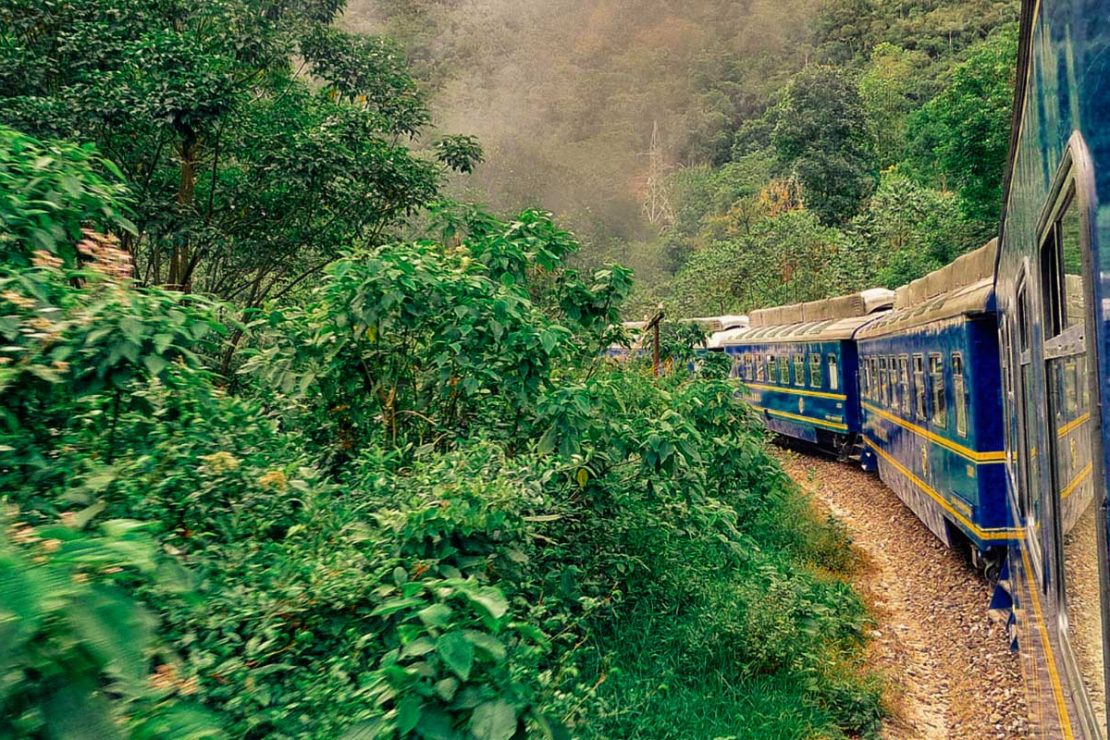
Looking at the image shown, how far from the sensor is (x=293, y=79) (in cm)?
1132

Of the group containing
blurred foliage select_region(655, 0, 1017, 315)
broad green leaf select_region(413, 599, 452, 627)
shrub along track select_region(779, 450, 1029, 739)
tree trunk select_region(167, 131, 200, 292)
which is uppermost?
blurred foliage select_region(655, 0, 1017, 315)

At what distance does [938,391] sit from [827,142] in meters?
36.2

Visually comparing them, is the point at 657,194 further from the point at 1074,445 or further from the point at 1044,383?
the point at 1074,445

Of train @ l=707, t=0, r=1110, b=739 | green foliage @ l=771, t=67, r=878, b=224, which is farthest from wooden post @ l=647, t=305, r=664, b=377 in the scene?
green foliage @ l=771, t=67, r=878, b=224

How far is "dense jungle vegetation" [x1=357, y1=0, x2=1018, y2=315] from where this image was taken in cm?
2784

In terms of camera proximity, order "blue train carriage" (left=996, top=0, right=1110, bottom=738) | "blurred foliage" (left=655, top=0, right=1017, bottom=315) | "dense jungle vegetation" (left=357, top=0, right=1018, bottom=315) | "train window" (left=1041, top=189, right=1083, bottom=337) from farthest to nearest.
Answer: "dense jungle vegetation" (left=357, top=0, right=1018, bottom=315) < "blurred foliage" (left=655, top=0, right=1017, bottom=315) < "train window" (left=1041, top=189, right=1083, bottom=337) < "blue train carriage" (left=996, top=0, right=1110, bottom=738)

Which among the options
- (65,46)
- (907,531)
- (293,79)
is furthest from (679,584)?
(293,79)

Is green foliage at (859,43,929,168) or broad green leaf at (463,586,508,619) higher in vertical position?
green foliage at (859,43,929,168)

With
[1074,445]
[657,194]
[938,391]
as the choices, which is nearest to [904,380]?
[938,391]

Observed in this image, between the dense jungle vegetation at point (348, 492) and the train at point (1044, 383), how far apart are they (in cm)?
119

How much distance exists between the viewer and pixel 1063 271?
1905mm

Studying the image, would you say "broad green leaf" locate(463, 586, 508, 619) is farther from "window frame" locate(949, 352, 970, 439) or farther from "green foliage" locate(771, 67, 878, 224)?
"green foliage" locate(771, 67, 878, 224)

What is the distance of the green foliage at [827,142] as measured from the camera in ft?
130

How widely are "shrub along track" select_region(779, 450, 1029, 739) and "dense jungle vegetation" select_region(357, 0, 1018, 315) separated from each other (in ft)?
55.3
